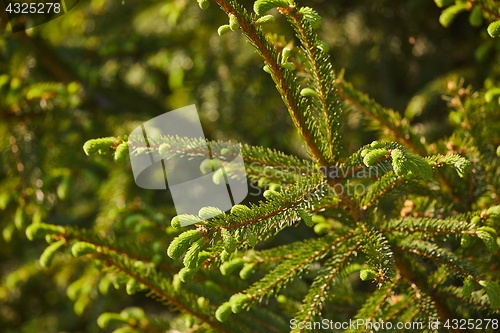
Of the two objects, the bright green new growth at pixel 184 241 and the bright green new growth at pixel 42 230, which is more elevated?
the bright green new growth at pixel 42 230

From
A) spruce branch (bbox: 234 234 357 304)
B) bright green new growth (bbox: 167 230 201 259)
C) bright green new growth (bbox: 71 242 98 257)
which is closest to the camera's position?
bright green new growth (bbox: 167 230 201 259)

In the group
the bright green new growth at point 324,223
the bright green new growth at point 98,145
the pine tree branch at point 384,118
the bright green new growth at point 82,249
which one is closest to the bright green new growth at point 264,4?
the bright green new growth at point 324,223

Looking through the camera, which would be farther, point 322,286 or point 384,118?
point 384,118

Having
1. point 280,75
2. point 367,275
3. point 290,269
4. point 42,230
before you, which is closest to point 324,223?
point 290,269

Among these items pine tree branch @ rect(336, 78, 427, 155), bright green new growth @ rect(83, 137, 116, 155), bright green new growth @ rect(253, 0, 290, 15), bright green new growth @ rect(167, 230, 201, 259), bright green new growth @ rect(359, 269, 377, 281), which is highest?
bright green new growth @ rect(253, 0, 290, 15)

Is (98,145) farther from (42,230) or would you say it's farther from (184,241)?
(42,230)

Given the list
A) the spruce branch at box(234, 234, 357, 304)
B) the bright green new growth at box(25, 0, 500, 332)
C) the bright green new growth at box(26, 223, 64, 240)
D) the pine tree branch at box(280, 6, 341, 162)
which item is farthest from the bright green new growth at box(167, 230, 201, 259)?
the bright green new growth at box(26, 223, 64, 240)

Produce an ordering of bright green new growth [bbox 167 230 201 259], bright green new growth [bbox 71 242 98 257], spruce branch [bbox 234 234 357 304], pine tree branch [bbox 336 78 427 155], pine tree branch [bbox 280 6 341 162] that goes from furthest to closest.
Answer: pine tree branch [bbox 336 78 427 155], bright green new growth [bbox 71 242 98 257], spruce branch [bbox 234 234 357 304], pine tree branch [bbox 280 6 341 162], bright green new growth [bbox 167 230 201 259]

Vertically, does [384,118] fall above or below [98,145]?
below

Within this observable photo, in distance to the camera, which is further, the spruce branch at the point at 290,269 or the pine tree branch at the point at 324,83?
the spruce branch at the point at 290,269

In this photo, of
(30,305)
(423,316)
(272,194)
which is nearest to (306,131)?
(272,194)

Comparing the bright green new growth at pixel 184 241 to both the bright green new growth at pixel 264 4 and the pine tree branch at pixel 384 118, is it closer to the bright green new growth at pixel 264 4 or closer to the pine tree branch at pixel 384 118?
the bright green new growth at pixel 264 4

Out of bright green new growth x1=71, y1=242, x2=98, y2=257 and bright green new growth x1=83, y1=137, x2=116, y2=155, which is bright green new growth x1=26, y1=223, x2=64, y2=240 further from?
bright green new growth x1=83, y1=137, x2=116, y2=155

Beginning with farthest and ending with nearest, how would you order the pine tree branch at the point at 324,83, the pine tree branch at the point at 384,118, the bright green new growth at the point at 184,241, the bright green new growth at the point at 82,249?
the pine tree branch at the point at 384,118, the bright green new growth at the point at 82,249, the pine tree branch at the point at 324,83, the bright green new growth at the point at 184,241
